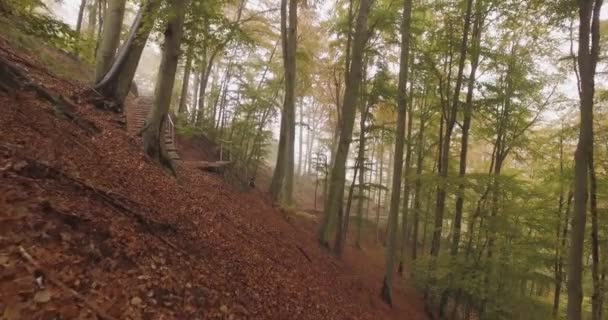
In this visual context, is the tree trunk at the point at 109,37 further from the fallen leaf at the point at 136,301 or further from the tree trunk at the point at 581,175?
the tree trunk at the point at 581,175

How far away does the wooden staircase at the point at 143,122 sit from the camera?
432 inches

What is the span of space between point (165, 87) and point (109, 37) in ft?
13.1

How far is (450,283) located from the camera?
387 inches

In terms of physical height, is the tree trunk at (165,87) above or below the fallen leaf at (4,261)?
above

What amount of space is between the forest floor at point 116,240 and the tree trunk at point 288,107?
14.3 ft

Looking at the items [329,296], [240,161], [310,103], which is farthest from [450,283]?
[310,103]

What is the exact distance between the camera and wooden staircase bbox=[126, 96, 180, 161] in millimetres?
10961

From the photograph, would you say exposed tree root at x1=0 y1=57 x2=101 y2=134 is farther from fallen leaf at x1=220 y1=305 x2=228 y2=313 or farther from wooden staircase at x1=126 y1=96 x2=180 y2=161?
fallen leaf at x1=220 y1=305 x2=228 y2=313

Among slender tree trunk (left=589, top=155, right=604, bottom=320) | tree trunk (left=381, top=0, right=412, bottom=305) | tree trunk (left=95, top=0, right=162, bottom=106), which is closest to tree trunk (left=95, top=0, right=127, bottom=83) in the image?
tree trunk (left=95, top=0, right=162, bottom=106)

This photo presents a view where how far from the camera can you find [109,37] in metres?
9.52

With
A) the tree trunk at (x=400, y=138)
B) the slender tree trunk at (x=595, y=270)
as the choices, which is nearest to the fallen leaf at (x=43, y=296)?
the tree trunk at (x=400, y=138)

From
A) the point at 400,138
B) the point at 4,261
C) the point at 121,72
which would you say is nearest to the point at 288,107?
the point at 400,138

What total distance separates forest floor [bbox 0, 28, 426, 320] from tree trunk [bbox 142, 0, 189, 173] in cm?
43

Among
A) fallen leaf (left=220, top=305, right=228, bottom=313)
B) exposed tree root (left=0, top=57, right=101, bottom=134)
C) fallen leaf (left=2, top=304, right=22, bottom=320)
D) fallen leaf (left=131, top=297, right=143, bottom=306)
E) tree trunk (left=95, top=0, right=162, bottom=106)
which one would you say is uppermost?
tree trunk (left=95, top=0, right=162, bottom=106)
